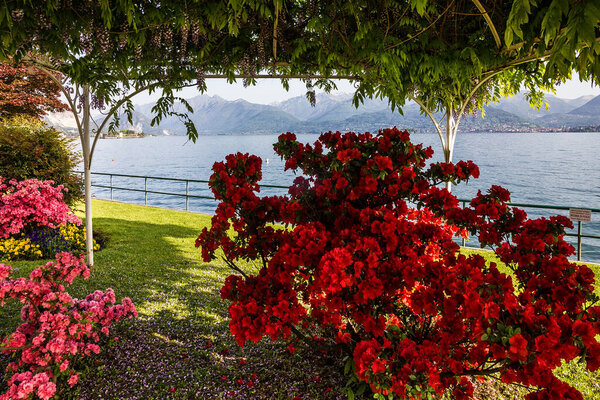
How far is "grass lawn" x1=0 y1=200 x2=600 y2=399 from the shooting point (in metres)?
2.39

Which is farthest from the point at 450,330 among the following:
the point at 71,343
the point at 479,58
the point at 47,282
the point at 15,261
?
the point at 15,261

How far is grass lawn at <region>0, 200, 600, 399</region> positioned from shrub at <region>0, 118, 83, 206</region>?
2.23 metres

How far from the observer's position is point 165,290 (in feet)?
14.1

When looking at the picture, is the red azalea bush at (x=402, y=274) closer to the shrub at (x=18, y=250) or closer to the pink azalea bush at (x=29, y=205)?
the pink azalea bush at (x=29, y=205)

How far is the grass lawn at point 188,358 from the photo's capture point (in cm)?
239

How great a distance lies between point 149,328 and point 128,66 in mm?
2809

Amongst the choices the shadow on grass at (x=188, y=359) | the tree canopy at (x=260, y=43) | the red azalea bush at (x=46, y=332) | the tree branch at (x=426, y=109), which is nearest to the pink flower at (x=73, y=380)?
the red azalea bush at (x=46, y=332)

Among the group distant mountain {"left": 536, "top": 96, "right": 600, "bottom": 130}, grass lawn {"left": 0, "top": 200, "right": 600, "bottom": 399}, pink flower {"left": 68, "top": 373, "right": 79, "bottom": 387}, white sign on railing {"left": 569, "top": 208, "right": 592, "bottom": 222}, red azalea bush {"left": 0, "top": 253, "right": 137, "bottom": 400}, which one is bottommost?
grass lawn {"left": 0, "top": 200, "right": 600, "bottom": 399}

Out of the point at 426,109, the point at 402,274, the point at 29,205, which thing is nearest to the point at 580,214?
the point at 426,109

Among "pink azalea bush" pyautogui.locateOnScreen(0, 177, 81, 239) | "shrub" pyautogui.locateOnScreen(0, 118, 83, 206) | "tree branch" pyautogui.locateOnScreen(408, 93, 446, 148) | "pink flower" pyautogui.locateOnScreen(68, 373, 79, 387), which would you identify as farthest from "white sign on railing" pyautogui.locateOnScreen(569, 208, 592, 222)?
"shrub" pyautogui.locateOnScreen(0, 118, 83, 206)

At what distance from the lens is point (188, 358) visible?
2773 millimetres

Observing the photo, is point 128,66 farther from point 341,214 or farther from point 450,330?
point 450,330

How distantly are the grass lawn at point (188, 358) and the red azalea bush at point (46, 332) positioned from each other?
10.8 inches

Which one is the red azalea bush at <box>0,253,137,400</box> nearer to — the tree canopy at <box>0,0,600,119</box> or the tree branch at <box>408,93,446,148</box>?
the tree canopy at <box>0,0,600,119</box>
